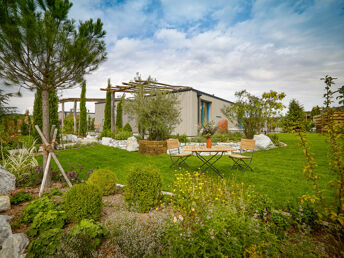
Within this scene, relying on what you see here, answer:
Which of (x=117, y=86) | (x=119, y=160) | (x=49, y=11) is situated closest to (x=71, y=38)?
(x=49, y=11)

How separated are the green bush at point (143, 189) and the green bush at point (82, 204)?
1.65ft

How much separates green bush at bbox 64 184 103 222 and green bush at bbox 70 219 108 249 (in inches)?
8.2

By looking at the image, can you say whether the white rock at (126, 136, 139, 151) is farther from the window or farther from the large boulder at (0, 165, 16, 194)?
the window

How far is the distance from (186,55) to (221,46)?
1724 mm

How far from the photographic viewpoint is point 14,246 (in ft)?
5.84

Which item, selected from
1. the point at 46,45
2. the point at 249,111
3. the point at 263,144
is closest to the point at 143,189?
the point at 46,45

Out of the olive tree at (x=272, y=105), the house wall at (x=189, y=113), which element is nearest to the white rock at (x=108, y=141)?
the house wall at (x=189, y=113)

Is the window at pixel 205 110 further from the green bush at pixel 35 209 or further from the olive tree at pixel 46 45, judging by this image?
the green bush at pixel 35 209

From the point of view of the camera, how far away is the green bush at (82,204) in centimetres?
222

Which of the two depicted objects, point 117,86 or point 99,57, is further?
point 117,86

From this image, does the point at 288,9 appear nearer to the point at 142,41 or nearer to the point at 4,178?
the point at 142,41

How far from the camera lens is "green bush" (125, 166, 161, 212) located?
2676 mm

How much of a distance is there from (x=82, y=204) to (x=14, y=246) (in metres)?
0.67

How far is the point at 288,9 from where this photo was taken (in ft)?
15.4
